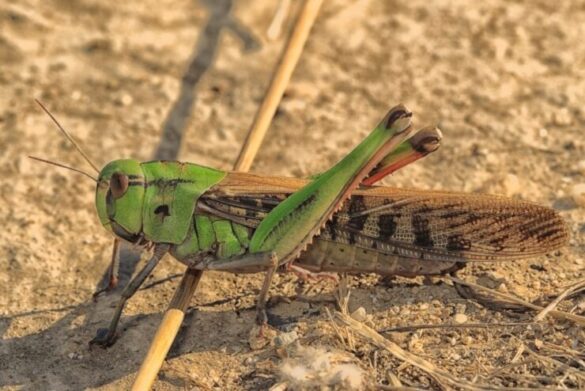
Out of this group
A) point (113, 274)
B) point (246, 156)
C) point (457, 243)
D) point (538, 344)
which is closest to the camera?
point (538, 344)

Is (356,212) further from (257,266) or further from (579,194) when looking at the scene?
(579,194)

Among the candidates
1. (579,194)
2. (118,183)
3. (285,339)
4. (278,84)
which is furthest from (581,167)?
(118,183)

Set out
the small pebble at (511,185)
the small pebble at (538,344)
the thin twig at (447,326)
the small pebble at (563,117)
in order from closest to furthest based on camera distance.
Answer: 1. the small pebble at (538,344)
2. the thin twig at (447,326)
3. the small pebble at (511,185)
4. the small pebble at (563,117)

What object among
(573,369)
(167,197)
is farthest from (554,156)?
(167,197)

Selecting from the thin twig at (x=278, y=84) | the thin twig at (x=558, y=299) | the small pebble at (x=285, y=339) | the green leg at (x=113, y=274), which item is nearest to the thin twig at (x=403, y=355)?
the small pebble at (x=285, y=339)

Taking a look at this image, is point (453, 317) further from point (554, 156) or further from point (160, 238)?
point (554, 156)

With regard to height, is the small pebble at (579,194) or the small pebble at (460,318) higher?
the small pebble at (579,194)

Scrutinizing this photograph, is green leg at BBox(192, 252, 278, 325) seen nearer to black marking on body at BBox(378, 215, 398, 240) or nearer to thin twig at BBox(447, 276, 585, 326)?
black marking on body at BBox(378, 215, 398, 240)

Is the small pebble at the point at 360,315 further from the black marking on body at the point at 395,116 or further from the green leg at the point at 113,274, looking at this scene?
the green leg at the point at 113,274
